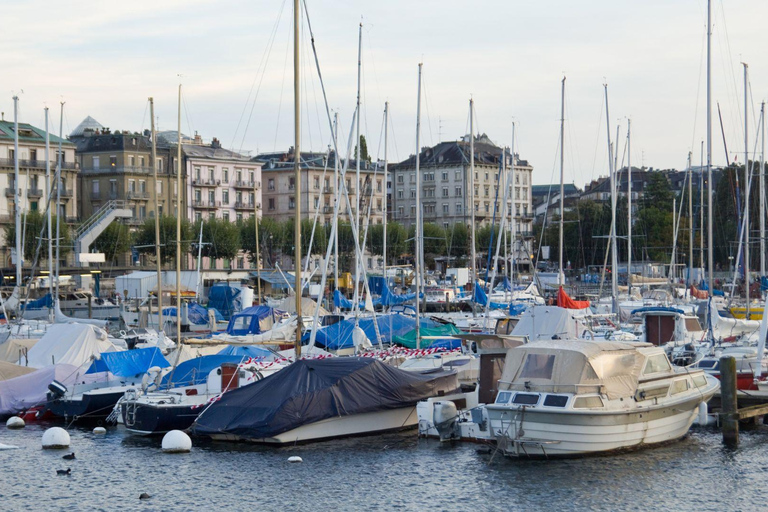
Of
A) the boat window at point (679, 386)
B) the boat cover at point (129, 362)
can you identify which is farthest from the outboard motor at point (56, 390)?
the boat window at point (679, 386)

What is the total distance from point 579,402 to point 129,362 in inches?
732

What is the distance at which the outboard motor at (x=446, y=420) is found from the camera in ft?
102

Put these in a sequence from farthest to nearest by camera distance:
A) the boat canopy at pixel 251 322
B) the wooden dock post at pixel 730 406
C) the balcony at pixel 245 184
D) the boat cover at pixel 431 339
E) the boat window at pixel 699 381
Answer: the balcony at pixel 245 184
the boat canopy at pixel 251 322
the boat cover at pixel 431 339
the boat window at pixel 699 381
the wooden dock post at pixel 730 406

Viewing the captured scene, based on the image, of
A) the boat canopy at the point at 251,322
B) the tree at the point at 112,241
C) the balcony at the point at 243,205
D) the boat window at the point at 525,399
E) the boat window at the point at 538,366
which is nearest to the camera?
the boat window at the point at 525,399

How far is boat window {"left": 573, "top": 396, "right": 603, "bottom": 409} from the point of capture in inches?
1083

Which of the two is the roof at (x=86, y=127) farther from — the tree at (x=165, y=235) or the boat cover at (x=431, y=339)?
the boat cover at (x=431, y=339)

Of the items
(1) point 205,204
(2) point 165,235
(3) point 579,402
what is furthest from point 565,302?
(1) point 205,204

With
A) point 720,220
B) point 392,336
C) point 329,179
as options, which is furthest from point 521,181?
point 392,336

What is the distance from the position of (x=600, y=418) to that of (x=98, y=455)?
1425 centimetres

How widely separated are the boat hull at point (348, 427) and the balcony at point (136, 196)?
88.5m

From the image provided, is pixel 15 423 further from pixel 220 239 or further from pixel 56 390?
pixel 220 239

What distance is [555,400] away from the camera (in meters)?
27.6

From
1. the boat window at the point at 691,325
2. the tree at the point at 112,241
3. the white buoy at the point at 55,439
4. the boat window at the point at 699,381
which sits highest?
the tree at the point at 112,241

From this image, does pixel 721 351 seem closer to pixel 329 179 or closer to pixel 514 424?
pixel 514 424
